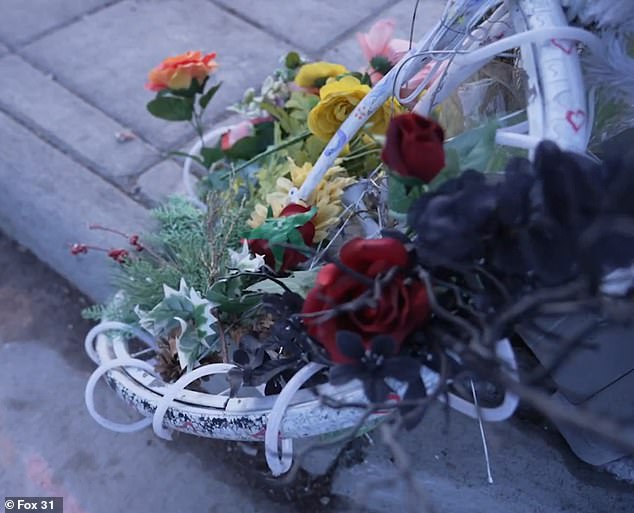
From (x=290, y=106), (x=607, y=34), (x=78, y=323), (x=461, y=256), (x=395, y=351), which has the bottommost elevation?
(x=78, y=323)

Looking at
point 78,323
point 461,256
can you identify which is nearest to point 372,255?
point 461,256

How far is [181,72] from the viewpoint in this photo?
1314 mm

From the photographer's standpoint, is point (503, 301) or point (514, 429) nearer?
point (503, 301)

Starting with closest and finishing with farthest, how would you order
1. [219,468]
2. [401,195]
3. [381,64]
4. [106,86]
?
1. [401,195]
2. [381,64]
3. [219,468]
4. [106,86]

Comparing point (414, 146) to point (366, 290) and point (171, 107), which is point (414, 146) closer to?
point (366, 290)

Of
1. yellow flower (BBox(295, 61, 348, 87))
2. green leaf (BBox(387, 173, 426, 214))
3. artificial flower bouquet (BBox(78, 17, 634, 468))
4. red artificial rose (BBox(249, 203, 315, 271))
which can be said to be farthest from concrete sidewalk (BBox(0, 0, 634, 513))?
yellow flower (BBox(295, 61, 348, 87))

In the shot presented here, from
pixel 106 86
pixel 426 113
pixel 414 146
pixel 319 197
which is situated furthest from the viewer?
pixel 106 86

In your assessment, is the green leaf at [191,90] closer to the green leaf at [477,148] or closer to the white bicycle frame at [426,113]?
the white bicycle frame at [426,113]

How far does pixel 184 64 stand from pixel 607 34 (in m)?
0.78

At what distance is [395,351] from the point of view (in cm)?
66

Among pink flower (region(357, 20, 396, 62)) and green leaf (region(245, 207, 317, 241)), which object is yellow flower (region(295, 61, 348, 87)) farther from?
green leaf (region(245, 207, 317, 241))

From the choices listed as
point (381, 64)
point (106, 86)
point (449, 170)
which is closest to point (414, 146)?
point (449, 170)

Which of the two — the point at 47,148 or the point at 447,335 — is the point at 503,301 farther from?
the point at 47,148

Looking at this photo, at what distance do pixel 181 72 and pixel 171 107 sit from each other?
10cm
